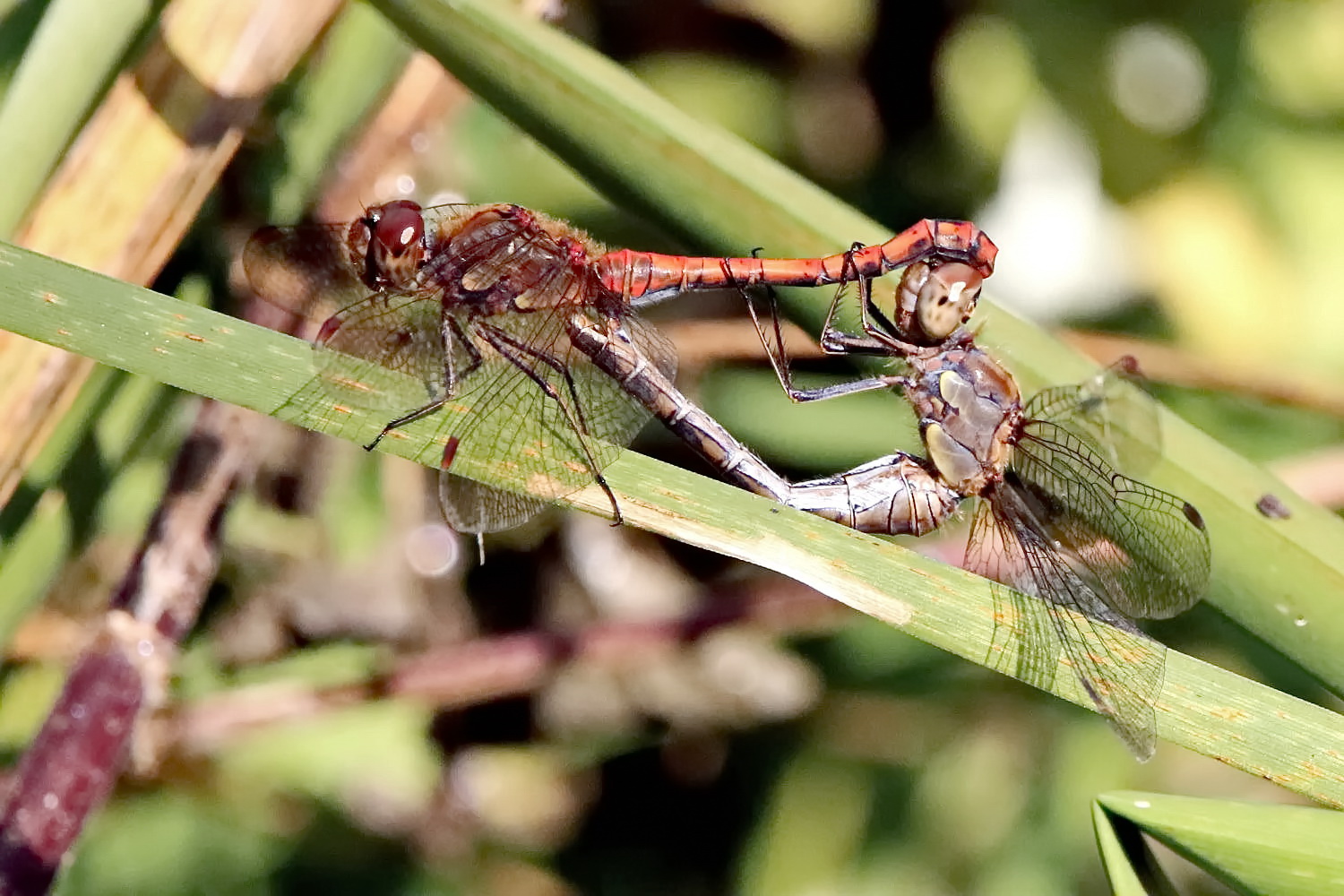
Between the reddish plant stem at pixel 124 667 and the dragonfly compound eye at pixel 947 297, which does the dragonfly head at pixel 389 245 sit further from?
the dragonfly compound eye at pixel 947 297

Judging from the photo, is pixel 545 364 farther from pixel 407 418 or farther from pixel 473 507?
pixel 407 418

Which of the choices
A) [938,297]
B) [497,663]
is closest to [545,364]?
[938,297]

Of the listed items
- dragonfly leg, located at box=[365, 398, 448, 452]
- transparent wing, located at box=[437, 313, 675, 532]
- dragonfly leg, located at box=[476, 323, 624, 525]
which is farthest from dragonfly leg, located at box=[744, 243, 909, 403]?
Answer: dragonfly leg, located at box=[365, 398, 448, 452]

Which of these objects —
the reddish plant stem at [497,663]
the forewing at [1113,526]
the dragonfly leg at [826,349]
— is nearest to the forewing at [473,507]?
the dragonfly leg at [826,349]

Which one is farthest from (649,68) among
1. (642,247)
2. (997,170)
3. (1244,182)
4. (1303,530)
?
(1303,530)

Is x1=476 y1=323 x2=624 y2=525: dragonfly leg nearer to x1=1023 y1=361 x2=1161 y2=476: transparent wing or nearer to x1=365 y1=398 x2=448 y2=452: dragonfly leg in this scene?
x1=365 y1=398 x2=448 y2=452: dragonfly leg

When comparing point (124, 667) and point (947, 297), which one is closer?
point (947, 297)
